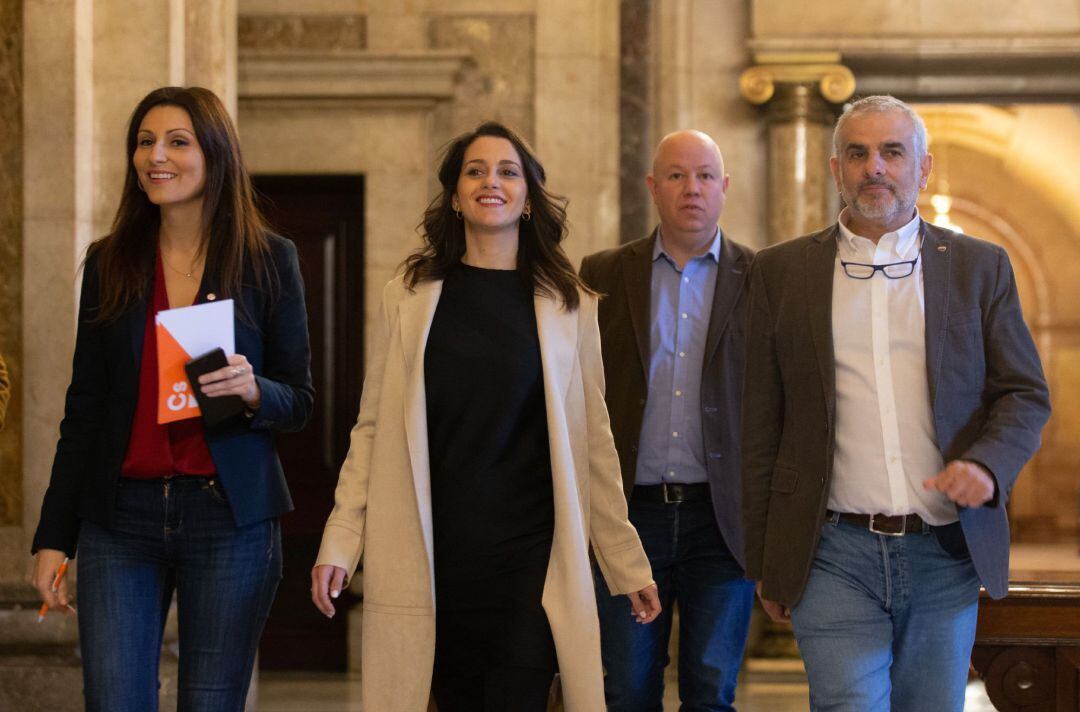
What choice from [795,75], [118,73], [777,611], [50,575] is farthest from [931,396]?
[795,75]

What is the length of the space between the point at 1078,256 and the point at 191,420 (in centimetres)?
1419

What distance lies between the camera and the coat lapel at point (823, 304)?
3396 millimetres

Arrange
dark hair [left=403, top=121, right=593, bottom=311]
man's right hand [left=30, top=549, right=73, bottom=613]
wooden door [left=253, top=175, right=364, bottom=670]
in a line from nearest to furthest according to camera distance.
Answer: man's right hand [left=30, top=549, right=73, bottom=613], dark hair [left=403, top=121, right=593, bottom=311], wooden door [left=253, top=175, right=364, bottom=670]

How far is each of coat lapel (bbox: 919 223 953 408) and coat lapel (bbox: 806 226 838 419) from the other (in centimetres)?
22

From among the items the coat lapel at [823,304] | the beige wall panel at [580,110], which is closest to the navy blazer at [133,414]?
the coat lapel at [823,304]

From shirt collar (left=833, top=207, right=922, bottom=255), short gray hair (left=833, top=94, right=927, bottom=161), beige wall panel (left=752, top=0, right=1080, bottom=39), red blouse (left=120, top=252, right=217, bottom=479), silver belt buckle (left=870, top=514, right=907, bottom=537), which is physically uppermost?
beige wall panel (left=752, top=0, right=1080, bottom=39)

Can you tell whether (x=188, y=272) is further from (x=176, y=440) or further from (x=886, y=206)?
(x=886, y=206)

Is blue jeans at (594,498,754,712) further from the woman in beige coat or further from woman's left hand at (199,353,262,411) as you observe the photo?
woman's left hand at (199,353,262,411)

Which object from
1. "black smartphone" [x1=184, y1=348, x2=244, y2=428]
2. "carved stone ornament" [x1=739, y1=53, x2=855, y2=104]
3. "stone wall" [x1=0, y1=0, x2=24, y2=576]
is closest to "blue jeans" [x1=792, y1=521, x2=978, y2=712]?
"black smartphone" [x1=184, y1=348, x2=244, y2=428]

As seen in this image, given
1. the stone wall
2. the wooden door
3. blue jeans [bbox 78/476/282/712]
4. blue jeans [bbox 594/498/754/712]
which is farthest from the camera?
the wooden door

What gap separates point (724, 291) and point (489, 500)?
1.40 meters

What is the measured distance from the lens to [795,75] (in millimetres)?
7184

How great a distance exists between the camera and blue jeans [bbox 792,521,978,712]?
3.32 metres

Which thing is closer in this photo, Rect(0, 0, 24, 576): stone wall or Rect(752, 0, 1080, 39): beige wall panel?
Rect(0, 0, 24, 576): stone wall
